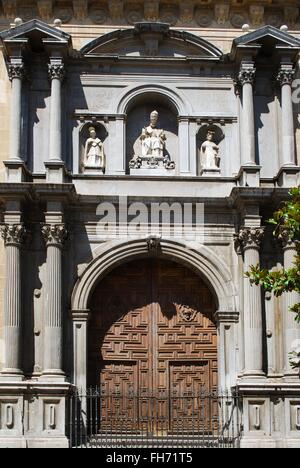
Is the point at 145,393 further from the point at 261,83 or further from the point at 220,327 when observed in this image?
the point at 261,83

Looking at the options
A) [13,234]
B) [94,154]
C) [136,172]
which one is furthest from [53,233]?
[136,172]

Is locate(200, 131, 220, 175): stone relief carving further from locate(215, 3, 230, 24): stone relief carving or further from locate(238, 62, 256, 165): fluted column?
locate(215, 3, 230, 24): stone relief carving

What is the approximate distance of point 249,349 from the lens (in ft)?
78.5

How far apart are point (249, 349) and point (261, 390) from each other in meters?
0.97

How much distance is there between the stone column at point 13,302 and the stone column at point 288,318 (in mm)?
5488

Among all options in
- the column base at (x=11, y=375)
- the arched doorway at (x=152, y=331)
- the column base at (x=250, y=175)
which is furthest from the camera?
the arched doorway at (x=152, y=331)

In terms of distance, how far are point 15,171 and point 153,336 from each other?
15.1 feet

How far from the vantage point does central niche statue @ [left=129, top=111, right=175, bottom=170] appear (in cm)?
2553

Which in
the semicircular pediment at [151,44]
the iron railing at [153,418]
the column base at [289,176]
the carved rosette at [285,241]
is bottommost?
the iron railing at [153,418]

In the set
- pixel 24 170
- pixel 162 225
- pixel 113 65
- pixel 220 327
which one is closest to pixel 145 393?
pixel 220 327

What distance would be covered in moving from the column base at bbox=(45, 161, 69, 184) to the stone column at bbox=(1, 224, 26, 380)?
47.6 inches

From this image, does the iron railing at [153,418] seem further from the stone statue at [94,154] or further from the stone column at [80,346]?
the stone statue at [94,154]

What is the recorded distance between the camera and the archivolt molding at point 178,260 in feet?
80.8

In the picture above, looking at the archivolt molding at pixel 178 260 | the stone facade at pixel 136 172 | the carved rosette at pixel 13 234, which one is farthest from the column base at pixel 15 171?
the archivolt molding at pixel 178 260
